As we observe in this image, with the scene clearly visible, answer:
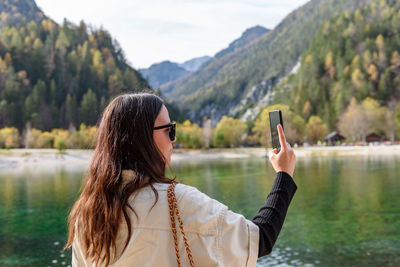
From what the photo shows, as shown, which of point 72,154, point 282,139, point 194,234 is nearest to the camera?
point 194,234

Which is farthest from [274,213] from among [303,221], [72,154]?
[72,154]

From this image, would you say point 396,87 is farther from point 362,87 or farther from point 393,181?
point 393,181

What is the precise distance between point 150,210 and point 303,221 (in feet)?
54.4

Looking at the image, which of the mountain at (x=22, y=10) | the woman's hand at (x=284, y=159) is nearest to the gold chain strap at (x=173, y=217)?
the woman's hand at (x=284, y=159)

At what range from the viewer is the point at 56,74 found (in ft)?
400

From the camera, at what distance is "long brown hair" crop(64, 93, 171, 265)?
1660 mm

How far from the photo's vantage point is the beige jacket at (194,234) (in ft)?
4.94

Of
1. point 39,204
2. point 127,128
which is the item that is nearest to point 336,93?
point 39,204

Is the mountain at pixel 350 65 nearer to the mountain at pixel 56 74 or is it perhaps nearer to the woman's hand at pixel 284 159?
the mountain at pixel 56 74

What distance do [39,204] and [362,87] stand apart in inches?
4223

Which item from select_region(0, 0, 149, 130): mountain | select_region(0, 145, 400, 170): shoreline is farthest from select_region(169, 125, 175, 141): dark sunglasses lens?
select_region(0, 0, 149, 130): mountain

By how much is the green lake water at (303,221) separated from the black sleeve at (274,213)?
4849mm

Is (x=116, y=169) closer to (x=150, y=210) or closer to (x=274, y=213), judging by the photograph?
(x=150, y=210)

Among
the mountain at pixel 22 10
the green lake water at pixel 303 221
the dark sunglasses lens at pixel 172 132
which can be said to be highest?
the mountain at pixel 22 10
